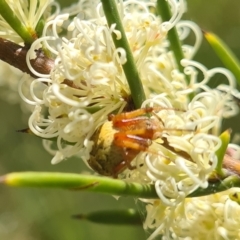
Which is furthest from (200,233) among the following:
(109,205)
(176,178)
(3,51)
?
(109,205)

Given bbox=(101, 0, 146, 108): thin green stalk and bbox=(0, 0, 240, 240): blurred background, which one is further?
bbox=(0, 0, 240, 240): blurred background

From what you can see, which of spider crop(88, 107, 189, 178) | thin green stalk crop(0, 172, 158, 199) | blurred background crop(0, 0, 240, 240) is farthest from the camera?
blurred background crop(0, 0, 240, 240)

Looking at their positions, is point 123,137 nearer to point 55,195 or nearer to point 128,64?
point 128,64

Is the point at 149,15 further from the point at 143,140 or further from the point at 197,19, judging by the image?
the point at 197,19

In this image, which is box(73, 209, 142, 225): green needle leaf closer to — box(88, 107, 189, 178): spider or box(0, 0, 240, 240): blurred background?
box(88, 107, 189, 178): spider

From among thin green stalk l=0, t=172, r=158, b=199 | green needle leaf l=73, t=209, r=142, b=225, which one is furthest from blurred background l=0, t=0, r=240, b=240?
thin green stalk l=0, t=172, r=158, b=199

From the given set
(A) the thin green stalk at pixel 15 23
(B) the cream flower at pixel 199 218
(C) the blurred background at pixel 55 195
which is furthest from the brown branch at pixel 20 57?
(C) the blurred background at pixel 55 195
